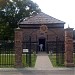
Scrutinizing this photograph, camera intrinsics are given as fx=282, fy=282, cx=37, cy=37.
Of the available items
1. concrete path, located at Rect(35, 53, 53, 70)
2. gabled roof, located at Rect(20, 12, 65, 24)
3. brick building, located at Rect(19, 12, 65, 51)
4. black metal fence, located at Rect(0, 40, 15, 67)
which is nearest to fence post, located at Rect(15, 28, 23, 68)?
black metal fence, located at Rect(0, 40, 15, 67)

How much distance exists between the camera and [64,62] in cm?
2089

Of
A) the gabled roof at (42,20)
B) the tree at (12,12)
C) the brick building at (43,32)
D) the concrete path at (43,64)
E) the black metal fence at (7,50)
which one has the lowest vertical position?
the concrete path at (43,64)

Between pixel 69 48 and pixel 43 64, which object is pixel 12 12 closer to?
pixel 43 64

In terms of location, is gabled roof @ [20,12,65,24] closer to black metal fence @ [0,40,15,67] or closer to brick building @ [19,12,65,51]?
brick building @ [19,12,65,51]

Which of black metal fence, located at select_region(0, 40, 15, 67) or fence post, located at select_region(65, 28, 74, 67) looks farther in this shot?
black metal fence, located at select_region(0, 40, 15, 67)

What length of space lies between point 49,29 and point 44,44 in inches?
106

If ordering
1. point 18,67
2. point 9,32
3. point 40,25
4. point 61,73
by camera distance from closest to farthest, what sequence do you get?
point 61,73 < point 18,67 < point 40,25 < point 9,32

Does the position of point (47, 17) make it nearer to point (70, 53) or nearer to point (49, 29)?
point (49, 29)

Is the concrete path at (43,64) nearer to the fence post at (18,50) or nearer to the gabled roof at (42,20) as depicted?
the fence post at (18,50)

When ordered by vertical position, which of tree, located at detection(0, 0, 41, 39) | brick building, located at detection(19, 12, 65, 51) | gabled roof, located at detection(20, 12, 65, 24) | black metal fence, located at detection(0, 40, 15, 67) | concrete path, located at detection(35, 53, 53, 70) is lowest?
concrete path, located at detection(35, 53, 53, 70)

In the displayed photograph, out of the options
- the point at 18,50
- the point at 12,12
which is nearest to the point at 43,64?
the point at 18,50

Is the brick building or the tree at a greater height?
the tree

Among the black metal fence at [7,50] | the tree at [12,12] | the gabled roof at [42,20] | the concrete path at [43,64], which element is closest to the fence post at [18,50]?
the black metal fence at [7,50]

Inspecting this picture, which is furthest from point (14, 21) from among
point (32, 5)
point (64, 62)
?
point (64, 62)
